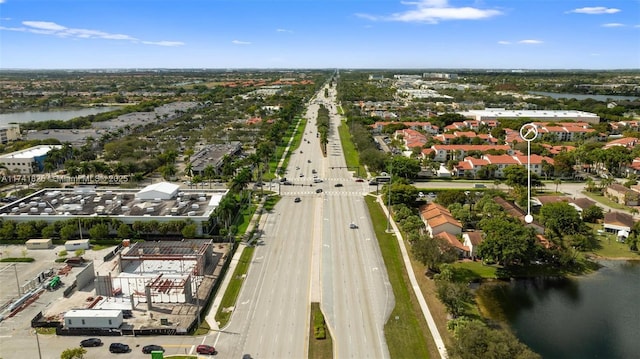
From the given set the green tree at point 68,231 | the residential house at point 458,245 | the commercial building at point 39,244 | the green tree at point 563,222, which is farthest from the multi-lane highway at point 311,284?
the commercial building at point 39,244

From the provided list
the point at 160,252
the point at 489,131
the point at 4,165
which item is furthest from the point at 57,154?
the point at 489,131

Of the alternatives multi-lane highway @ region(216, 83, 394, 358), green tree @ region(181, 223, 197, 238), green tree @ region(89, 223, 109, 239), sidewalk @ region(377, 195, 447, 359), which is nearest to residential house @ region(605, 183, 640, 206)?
sidewalk @ region(377, 195, 447, 359)

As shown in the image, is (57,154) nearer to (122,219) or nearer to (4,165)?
(4,165)

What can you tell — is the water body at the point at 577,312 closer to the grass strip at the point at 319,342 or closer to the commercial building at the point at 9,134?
the grass strip at the point at 319,342

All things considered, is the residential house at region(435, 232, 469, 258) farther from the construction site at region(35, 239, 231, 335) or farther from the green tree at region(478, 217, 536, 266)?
the construction site at region(35, 239, 231, 335)

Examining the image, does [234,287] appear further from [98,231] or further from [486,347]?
[486,347]

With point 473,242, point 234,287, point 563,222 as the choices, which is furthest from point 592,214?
point 234,287
